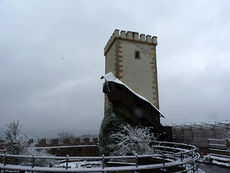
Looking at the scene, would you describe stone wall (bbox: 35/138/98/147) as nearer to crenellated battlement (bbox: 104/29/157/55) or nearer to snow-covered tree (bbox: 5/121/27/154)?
snow-covered tree (bbox: 5/121/27/154)

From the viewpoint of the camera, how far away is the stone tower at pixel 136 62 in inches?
611

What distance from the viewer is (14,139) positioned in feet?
32.0

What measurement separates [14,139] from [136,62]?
11.7m

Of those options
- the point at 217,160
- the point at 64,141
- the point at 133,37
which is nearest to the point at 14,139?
the point at 64,141

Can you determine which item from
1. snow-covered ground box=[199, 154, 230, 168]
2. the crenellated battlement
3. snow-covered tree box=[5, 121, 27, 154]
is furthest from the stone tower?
snow-covered tree box=[5, 121, 27, 154]

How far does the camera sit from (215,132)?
11375 millimetres

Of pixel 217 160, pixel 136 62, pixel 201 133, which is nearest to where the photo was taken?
pixel 217 160

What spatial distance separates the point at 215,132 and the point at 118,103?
6931mm

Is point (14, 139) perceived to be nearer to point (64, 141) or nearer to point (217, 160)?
point (64, 141)

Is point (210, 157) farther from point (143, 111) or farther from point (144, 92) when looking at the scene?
point (144, 92)

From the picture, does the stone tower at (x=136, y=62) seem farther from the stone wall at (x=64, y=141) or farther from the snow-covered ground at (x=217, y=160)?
the stone wall at (x=64, y=141)

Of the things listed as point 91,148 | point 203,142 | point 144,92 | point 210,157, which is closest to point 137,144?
point 210,157

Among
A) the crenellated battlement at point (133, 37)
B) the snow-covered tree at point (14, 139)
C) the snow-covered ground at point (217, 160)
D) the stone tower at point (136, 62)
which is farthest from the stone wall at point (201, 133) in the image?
the snow-covered tree at point (14, 139)

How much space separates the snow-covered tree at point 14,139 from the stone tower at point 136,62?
28.3ft
